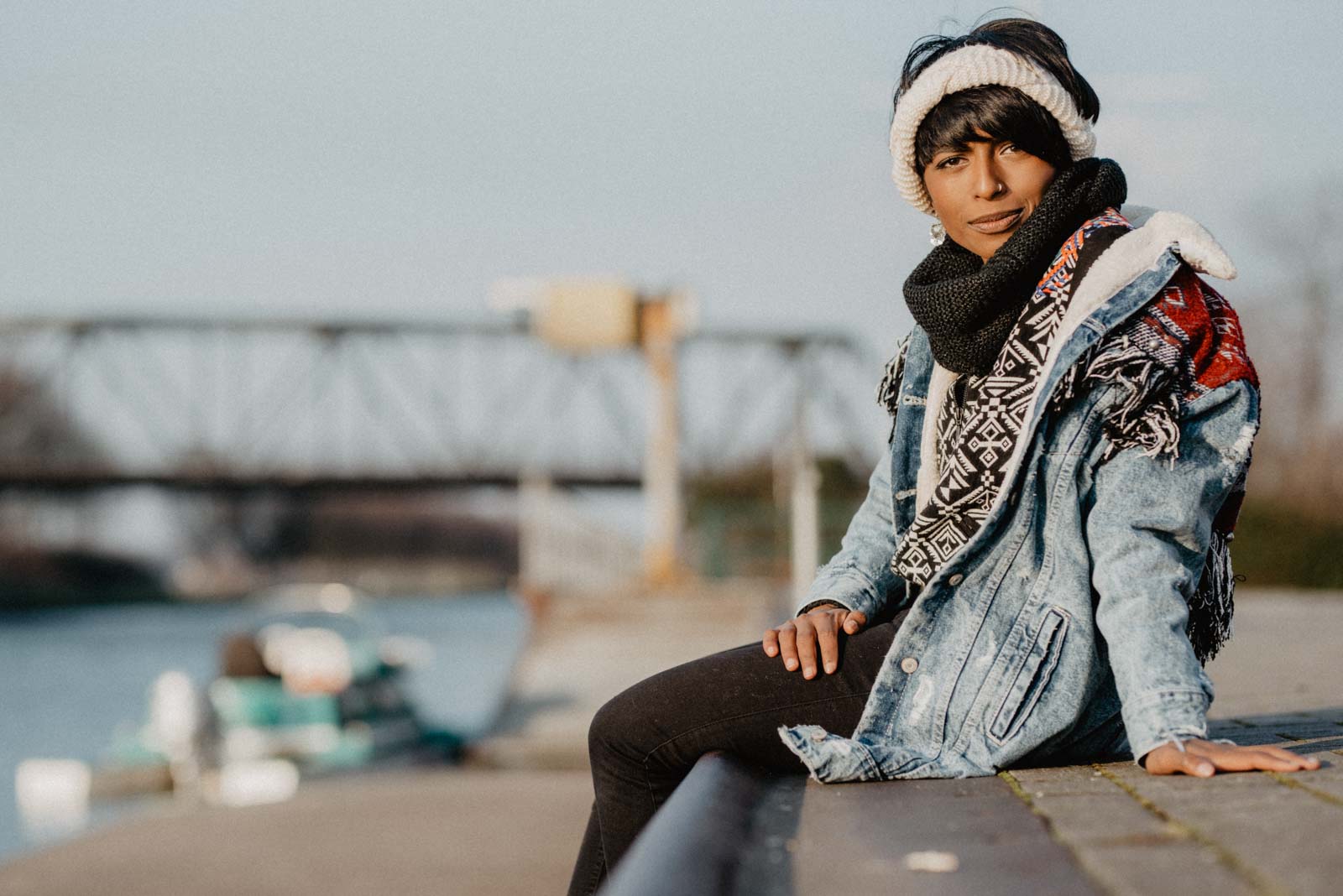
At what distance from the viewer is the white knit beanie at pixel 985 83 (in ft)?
7.52

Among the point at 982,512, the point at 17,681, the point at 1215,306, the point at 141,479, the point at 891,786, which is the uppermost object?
the point at 1215,306

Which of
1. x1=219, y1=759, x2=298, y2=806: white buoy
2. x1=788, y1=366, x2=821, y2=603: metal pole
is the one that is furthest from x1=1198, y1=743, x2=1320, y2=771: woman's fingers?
x1=219, y1=759, x2=298, y2=806: white buoy

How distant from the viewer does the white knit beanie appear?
2291 mm

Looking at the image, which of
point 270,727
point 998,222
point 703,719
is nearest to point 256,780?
point 270,727

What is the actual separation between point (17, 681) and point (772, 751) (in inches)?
1462

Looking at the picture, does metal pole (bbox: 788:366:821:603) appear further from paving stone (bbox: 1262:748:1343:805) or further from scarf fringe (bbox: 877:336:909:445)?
paving stone (bbox: 1262:748:1343:805)

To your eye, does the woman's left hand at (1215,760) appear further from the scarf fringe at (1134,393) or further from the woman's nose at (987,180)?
the woman's nose at (987,180)

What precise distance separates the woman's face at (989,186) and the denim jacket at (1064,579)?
194 millimetres

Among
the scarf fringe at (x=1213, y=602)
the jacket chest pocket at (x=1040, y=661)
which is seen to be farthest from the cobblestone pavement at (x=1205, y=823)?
the scarf fringe at (x=1213, y=602)

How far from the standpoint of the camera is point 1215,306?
2.33 meters

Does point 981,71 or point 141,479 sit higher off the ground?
point 981,71

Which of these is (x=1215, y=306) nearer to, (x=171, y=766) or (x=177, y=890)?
(x=177, y=890)

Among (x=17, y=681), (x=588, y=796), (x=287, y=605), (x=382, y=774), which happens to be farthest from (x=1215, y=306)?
(x=17, y=681)

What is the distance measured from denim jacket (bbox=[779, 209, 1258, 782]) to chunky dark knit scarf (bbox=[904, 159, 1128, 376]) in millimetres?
96
